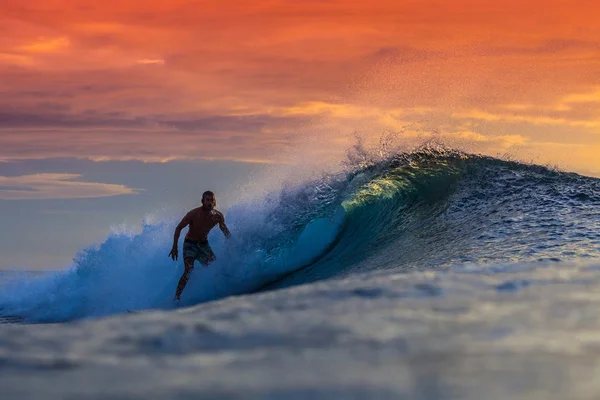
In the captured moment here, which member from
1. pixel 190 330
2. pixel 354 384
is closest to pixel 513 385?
pixel 354 384

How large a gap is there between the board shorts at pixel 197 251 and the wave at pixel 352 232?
412 millimetres

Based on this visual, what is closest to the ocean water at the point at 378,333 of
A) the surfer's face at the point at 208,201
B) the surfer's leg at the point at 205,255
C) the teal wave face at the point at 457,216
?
the teal wave face at the point at 457,216

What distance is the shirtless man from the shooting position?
424 inches

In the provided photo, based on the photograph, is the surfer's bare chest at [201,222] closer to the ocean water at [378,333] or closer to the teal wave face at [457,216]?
the ocean water at [378,333]

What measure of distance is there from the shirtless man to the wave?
44cm

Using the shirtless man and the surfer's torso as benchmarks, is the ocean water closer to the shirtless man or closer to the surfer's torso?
the shirtless man

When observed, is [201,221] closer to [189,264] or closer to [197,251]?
[197,251]

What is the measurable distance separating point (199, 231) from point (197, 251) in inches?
13.6

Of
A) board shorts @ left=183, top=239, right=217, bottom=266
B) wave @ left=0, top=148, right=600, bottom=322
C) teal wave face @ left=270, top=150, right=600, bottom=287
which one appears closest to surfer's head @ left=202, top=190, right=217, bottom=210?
board shorts @ left=183, top=239, right=217, bottom=266

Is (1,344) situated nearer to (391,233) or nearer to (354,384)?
(354,384)

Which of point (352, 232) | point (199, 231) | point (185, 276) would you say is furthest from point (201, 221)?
point (352, 232)

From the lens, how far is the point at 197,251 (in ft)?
36.3

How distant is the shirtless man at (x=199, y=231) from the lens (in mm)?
10766

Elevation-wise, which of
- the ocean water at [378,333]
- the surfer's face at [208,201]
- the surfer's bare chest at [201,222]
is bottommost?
the ocean water at [378,333]
